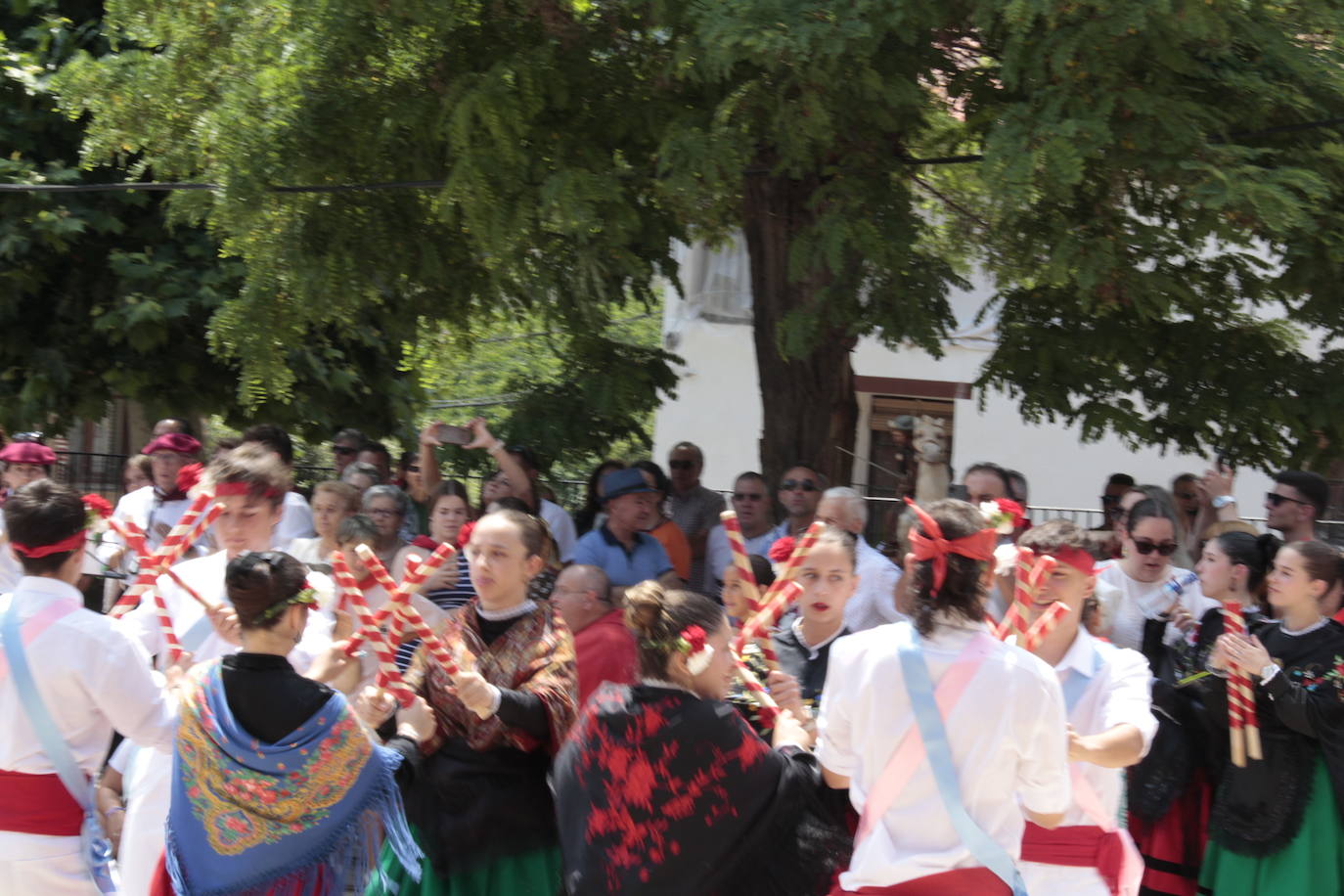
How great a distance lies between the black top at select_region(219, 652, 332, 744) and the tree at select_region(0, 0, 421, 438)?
592cm

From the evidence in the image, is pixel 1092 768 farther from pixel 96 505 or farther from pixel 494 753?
pixel 96 505

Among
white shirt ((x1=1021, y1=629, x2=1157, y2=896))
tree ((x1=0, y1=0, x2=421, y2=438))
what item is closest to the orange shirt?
tree ((x1=0, y1=0, x2=421, y2=438))

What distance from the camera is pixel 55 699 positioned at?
379 cm

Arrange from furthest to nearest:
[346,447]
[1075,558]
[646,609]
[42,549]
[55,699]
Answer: [346,447]
[1075,558]
[42,549]
[55,699]
[646,609]

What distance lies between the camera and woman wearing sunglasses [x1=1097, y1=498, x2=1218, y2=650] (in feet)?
18.3

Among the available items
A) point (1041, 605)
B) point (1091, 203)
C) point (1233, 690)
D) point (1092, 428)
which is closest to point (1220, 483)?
point (1092, 428)

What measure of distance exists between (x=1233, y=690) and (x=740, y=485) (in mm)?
3457

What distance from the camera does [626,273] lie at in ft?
25.5

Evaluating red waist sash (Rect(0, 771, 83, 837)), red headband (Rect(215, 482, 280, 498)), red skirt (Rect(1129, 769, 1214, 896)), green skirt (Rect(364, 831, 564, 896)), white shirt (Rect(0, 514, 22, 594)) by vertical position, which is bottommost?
red skirt (Rect(1129, 769, 1214, 896))

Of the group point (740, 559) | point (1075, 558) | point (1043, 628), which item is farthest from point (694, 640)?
point (1075, 558)

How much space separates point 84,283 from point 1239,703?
8161 mm

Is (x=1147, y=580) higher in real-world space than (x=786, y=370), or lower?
lower

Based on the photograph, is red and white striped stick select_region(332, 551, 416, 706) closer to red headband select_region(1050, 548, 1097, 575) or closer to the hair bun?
the hair bun

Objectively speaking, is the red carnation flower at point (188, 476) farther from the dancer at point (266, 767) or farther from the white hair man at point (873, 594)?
the white hair man at point (873, 594)
